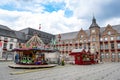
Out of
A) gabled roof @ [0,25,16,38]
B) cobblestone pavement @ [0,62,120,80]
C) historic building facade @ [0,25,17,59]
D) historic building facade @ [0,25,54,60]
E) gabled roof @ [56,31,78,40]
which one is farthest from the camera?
gabled roof @ [56,31,78,40]

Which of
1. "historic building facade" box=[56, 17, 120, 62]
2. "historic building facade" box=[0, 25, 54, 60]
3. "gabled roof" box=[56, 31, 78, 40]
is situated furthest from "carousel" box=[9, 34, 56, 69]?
"gabled roof" box=[56, 31, 78, 40]

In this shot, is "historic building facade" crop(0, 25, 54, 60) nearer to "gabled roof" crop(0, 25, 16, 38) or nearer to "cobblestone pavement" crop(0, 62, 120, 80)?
"gabled roof" crop(0, 25, 16, 38)

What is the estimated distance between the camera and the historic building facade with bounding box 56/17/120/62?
4122 cm

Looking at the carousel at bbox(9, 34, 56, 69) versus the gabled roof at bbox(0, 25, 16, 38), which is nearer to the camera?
the carousel at bbox(9, 34, 56, 69)

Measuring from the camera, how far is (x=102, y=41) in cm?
4450

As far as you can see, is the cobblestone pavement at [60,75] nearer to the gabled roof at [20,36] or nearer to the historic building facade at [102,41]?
the historic building facade at [102,41]

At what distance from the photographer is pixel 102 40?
44750 millimetres

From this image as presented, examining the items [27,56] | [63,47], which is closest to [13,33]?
[63,47]

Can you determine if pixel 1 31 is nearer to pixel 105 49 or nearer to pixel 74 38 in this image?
pixel 74 38

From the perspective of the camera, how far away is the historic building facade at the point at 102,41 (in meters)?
41.2

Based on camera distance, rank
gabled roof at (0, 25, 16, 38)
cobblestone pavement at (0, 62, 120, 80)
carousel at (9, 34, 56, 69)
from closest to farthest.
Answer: cobblestone pavement at (0, 62, 120, 80) → carousel at (9, 34, 56, 69) → gabled roof at (0, 25, 16, 38)

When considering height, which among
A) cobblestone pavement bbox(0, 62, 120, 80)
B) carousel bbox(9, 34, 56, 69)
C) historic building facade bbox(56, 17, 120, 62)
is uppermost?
historic building facade bbox(56, 17, 120, 62)

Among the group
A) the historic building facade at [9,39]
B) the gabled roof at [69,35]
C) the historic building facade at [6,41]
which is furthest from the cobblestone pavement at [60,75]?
the gabled roof at [69,35]

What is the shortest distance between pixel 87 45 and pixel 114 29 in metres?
A: 11.7
